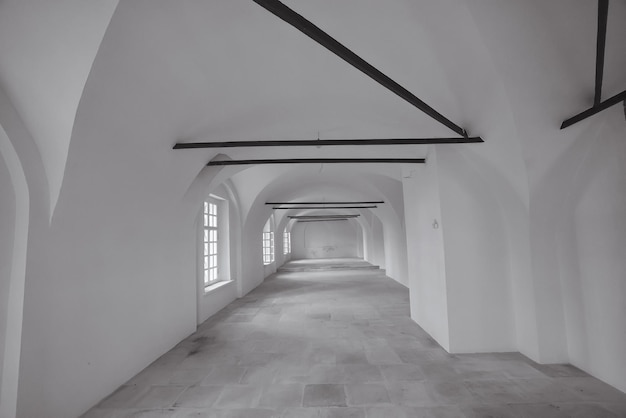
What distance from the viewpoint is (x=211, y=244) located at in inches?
341

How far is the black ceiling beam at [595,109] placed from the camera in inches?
113

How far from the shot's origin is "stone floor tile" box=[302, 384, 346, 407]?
3488 millimetres

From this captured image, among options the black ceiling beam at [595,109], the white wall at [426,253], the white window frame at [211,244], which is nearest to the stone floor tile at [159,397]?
the white wall at [426,253]

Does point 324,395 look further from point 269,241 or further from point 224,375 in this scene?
point 269,241

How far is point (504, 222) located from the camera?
5.07m

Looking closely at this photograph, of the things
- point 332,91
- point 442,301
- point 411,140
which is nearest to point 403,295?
point 442,301

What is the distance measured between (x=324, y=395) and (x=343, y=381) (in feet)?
1.41

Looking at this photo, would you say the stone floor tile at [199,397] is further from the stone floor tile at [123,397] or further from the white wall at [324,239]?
the white wall at [324,239]

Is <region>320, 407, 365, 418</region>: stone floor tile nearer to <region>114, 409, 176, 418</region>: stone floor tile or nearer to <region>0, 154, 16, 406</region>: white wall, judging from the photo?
<region>114, 409, 176, 418</region>: stone floor tile

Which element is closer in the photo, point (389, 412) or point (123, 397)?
point (389, 412)

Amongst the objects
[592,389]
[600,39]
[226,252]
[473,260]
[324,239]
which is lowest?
[592,389]

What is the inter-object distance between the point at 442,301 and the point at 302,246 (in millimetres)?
23357

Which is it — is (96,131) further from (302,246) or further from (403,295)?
(302,246)

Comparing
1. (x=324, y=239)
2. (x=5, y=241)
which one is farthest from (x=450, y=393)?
(x=324, y=239)
